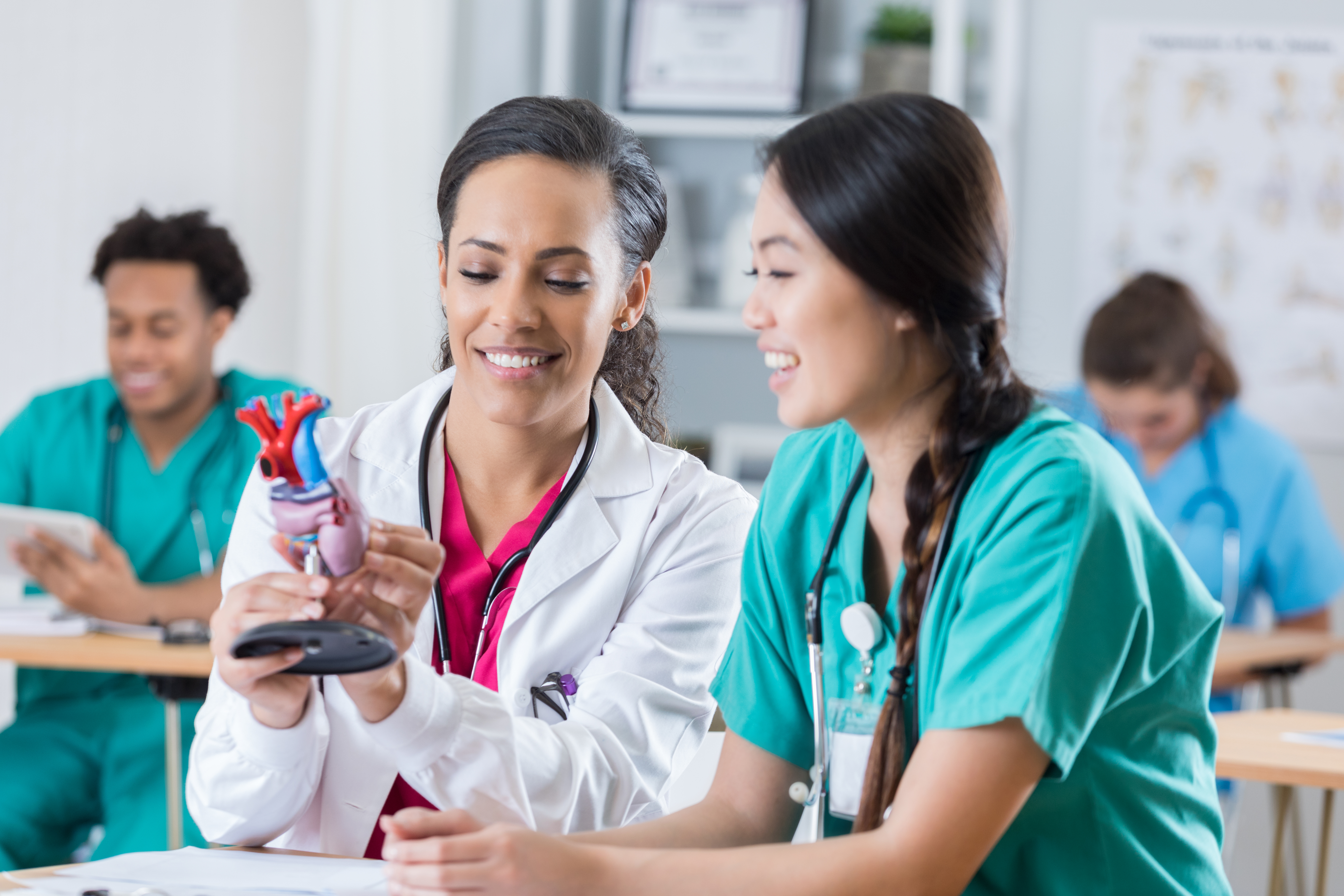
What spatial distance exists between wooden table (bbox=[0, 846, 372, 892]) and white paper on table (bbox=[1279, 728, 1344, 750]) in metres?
1.37

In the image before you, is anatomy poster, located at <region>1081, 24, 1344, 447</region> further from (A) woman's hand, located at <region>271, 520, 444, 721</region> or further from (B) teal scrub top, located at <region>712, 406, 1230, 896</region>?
(A) woman's hand, located at <region>271, 520, 444, 721</region>

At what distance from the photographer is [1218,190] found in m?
3.37

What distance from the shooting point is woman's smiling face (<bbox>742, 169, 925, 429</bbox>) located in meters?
1.07

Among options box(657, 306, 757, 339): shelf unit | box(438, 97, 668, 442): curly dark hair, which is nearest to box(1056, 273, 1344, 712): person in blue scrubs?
box(657, 306, 757, 339): shelf unit

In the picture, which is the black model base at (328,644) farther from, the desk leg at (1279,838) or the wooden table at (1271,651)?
the wooden table at (1271,651)

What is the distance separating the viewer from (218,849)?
124 centimetres

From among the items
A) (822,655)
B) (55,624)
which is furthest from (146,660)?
(822,655)

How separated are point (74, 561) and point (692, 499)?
141cm

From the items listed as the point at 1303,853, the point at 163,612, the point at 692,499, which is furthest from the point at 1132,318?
the point at 163,612

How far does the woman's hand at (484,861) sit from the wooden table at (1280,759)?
87 centimetres

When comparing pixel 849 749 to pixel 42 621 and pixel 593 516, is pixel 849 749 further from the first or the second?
pixel 42 621

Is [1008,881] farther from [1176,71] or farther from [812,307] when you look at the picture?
[1176,71]

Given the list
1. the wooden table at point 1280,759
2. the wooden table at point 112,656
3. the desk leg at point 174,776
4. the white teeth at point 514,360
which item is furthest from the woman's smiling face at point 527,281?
the desk leg at point 174,776

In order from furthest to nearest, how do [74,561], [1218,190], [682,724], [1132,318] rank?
[1218,190] < [1132,318] < [74,561] < [682,724]
